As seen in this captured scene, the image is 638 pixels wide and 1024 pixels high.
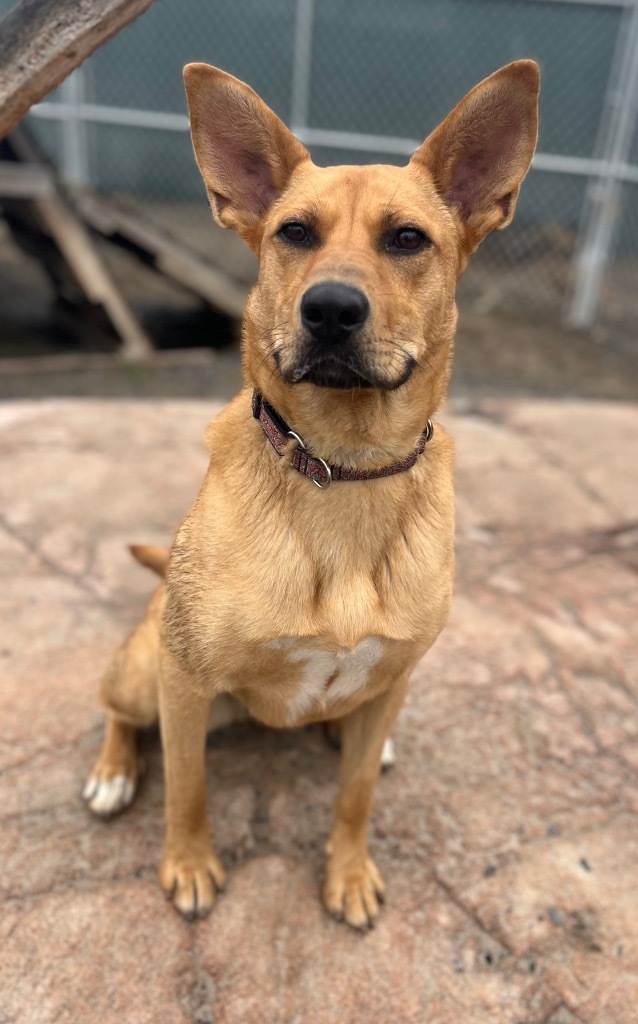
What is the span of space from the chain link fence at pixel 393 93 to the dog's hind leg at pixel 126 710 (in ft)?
26.6

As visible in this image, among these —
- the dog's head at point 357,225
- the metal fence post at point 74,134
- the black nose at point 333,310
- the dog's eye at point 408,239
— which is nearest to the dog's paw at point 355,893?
the dog's head at point 357,225

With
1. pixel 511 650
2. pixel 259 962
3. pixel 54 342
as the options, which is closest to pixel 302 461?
pixel 259 962

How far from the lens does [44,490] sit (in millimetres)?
4168

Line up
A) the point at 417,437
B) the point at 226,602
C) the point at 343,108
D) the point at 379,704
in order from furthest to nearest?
1. the point at 343,108
2. the point at 379,704
3. the point at 417,437
4. the point at 226,602

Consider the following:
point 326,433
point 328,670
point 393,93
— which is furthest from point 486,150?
point 393,93

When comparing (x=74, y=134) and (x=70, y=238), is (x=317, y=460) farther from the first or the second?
(x=74, y=134)

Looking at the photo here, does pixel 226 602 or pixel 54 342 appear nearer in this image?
pixel 226 602

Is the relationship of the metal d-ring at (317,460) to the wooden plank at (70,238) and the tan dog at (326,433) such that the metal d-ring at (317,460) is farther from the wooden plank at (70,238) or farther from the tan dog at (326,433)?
the wooden plank at (70,238)

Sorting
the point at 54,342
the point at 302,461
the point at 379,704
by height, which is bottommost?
the point at 54,342

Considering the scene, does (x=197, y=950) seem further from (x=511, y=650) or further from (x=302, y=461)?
(x=511, y=650)

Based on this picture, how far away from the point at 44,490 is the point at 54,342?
492 centimetres

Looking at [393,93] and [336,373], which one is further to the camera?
[393,93]

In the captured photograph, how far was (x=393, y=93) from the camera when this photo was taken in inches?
375

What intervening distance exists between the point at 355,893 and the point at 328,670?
2.71 ft
